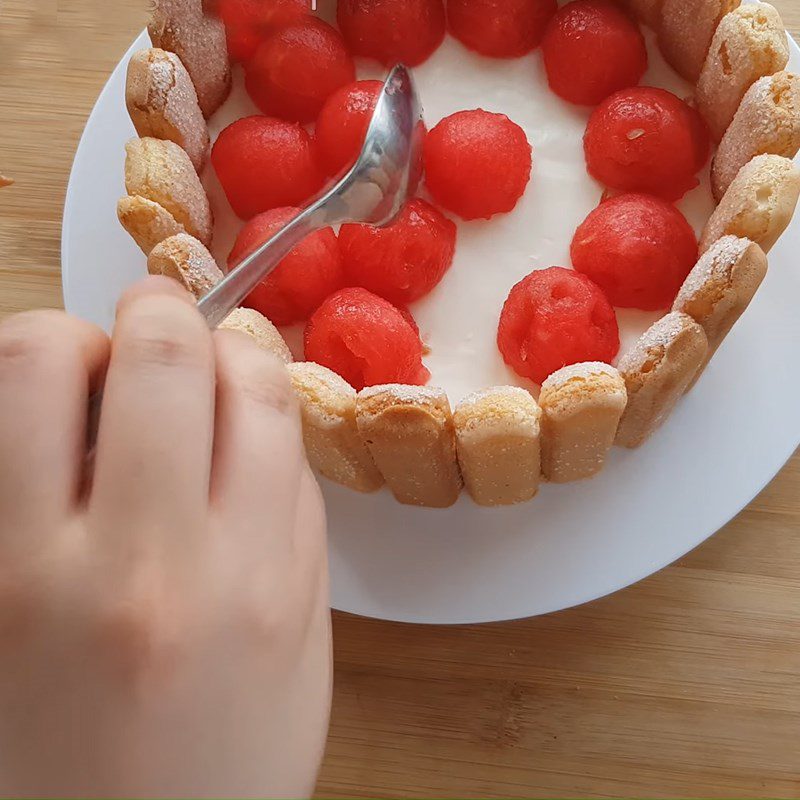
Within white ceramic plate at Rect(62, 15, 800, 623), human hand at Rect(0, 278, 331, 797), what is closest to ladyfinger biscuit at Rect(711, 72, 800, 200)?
white ceramic plate at Rect(62, 15, 800, 623)

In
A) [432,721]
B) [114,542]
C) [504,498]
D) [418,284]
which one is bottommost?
[432,721]

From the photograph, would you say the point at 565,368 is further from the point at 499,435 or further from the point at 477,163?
the point at 477,163

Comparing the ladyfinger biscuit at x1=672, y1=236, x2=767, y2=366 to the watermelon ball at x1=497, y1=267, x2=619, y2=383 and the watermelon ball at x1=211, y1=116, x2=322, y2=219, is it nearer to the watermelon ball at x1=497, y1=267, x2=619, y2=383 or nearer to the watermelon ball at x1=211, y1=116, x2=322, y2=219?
the watermelon ball at x1=497, y1=267, x2=619, y2=383

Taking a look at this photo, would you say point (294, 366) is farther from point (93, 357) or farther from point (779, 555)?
point (779, 555)

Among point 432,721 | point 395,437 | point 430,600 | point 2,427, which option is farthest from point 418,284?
point 2,427

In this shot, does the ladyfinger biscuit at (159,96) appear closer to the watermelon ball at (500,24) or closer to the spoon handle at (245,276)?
the spoon handle at (245,276)

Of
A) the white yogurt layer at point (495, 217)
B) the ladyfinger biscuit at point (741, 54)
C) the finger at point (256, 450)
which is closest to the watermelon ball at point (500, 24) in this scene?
the white yogurt layer at point (495, 217)
